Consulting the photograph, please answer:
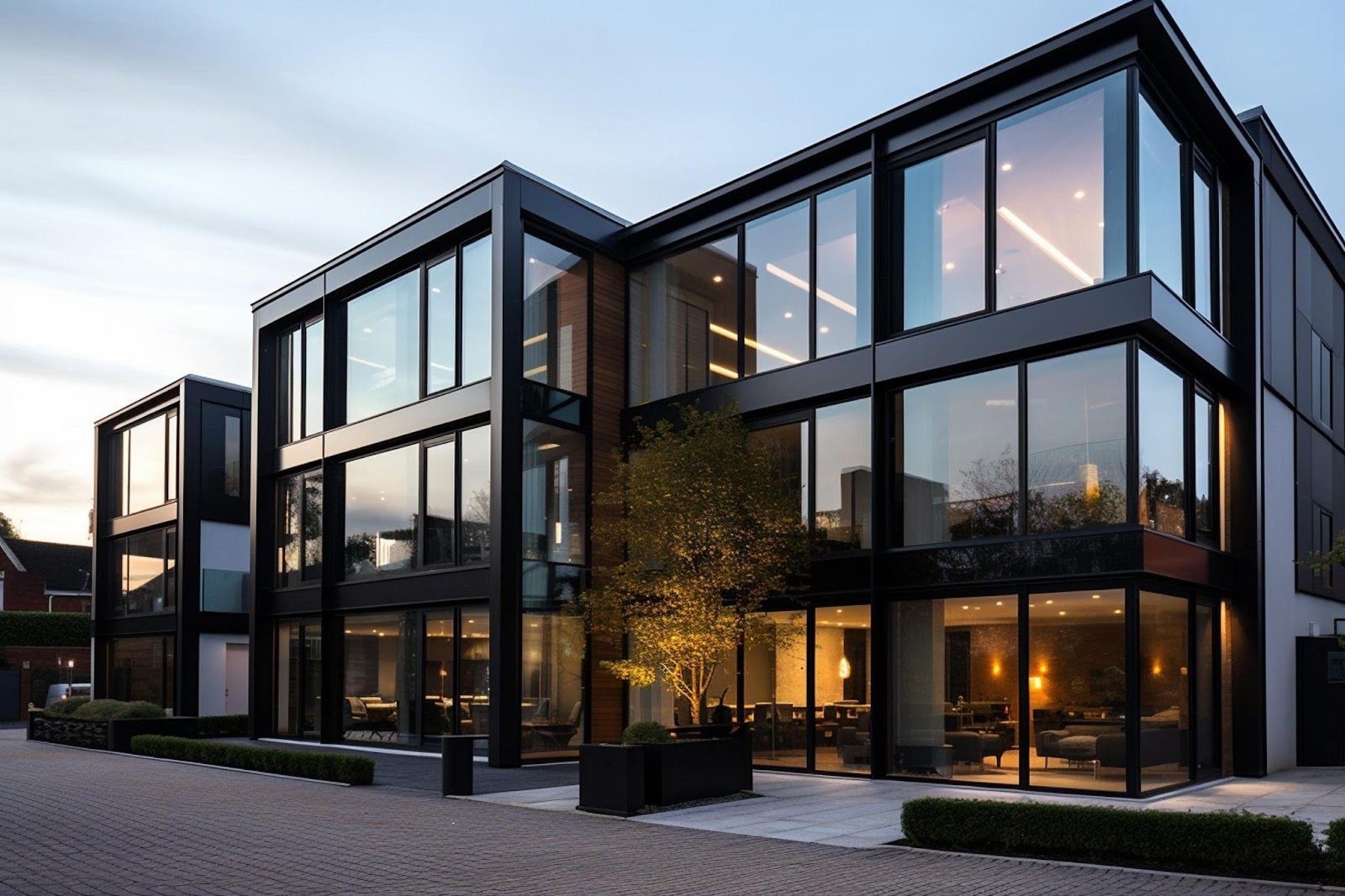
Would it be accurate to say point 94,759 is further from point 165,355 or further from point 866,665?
point 165,355

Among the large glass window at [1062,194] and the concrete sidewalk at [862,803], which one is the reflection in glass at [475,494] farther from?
the large glass window at [1062,194]

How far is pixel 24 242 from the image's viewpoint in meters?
26.2

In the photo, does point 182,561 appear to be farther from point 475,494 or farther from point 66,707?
point 475,494

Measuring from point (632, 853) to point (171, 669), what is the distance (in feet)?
85.5

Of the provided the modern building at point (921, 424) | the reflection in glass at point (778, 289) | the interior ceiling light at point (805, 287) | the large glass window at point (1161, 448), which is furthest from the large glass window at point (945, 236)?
the large glass window at point (1161, 448)

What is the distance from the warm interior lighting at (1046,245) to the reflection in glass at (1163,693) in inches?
176

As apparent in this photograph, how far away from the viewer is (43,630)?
1740 inches

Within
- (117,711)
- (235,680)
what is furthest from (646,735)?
(235,680)

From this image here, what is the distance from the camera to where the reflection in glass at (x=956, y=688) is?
16.5 m

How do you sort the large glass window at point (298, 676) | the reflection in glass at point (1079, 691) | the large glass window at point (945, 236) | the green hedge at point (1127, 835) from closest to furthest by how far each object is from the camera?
the green hedge at point (1127, 835)
the reflection in glass at point (1079, 691)
the large glass window at point (945, 236)
the large glass window at point (298, 676)

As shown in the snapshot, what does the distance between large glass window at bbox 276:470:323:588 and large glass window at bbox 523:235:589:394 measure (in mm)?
7235

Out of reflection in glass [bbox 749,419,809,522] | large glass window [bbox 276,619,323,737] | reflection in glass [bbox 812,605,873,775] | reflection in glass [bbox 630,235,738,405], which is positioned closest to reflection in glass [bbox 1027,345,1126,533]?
reflection in glass [bbox 812,605,873,775]

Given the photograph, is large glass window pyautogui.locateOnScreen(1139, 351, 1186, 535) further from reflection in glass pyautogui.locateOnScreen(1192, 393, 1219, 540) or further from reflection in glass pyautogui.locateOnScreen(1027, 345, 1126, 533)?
reflection in glass pyautogui.locateOnScreen(1192, 393, 1219, 540)

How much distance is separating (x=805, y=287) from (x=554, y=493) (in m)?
5.98
